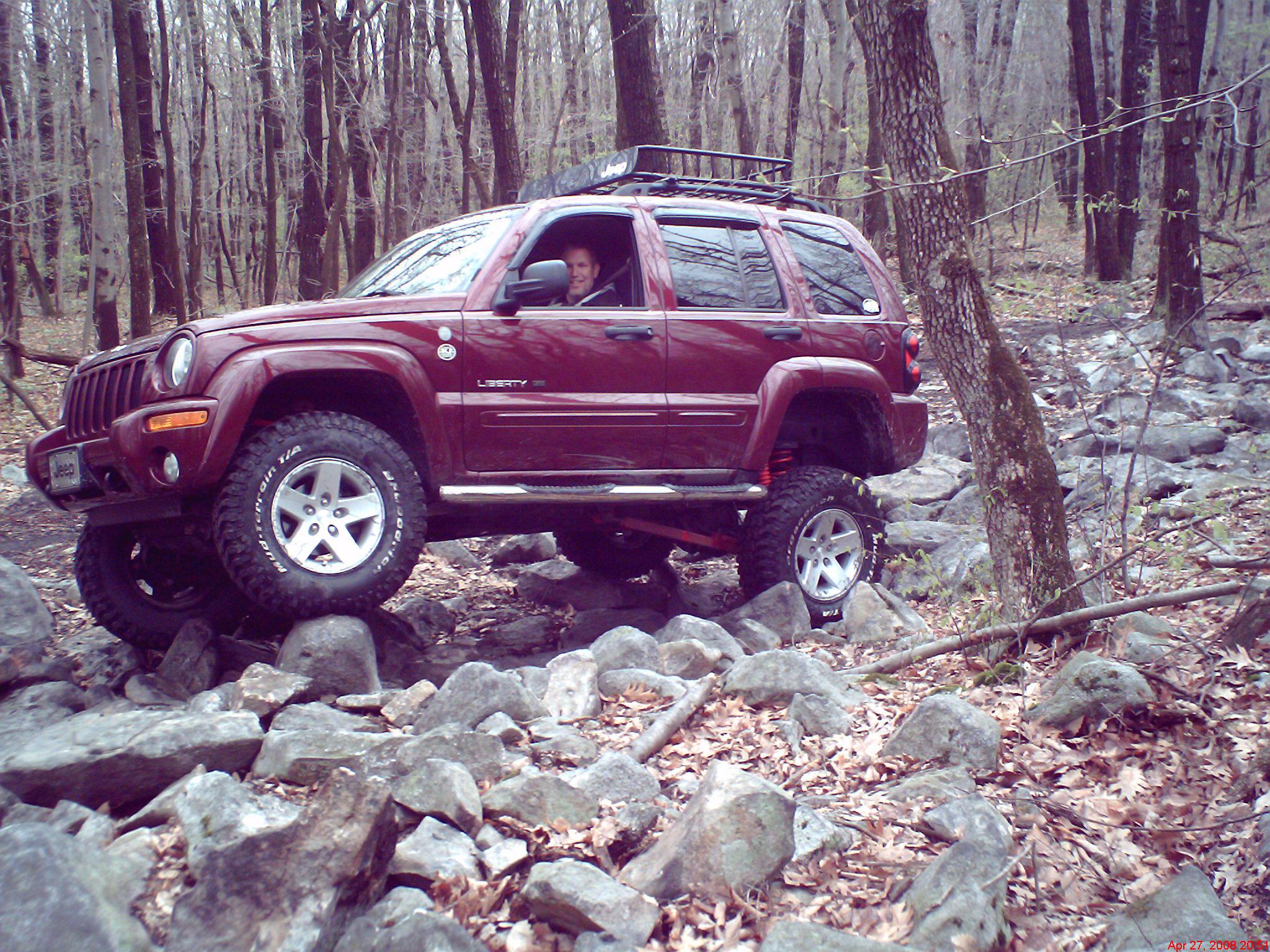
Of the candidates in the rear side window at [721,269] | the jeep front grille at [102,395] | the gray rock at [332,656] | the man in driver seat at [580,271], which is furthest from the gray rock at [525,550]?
the jeep front grille at [102,395]

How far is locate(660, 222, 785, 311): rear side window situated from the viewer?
567 centimetres

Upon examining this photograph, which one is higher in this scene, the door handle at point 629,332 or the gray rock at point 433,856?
the door handle at point 629,332

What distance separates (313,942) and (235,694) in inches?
69.5

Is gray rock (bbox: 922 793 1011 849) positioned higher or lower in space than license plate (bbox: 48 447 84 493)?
lower

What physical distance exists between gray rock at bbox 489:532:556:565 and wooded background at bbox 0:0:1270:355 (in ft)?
10.9

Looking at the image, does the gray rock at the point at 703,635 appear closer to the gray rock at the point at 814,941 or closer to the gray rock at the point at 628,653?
the gray rock at the point at 628,653

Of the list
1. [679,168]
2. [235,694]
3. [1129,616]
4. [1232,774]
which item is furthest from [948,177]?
[679,168]

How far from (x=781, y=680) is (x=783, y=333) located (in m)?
2.25

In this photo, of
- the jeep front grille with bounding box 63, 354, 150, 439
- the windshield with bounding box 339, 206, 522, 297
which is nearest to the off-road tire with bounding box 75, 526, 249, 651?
the jeep front grille with bounding box 63, 354, 150, 439

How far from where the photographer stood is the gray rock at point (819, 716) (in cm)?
397

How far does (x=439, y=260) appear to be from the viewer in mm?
5359

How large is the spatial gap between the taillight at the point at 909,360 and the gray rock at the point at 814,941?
4282 millimetres

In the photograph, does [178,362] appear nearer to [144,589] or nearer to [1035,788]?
[144,589]

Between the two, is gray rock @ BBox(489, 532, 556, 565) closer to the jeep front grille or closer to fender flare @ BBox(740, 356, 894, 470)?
fender flare @ BBox(740, 356, 894, 470)
